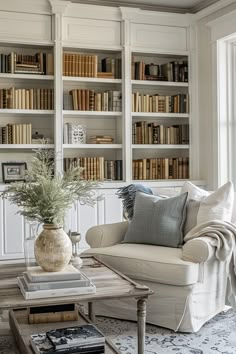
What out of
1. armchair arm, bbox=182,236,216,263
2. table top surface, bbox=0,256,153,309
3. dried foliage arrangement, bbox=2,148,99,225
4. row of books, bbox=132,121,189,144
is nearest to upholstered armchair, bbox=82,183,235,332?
armchair arm, bbox=182,236,216,263

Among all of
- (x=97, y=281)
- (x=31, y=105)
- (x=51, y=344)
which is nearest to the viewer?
(x=51, y=344)

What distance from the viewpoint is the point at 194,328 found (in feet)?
10.3

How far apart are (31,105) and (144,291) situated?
10.4ft

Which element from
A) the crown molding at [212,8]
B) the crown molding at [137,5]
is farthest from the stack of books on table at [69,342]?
the crown molding at [137,5]

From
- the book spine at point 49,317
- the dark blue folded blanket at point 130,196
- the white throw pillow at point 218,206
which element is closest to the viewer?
the book spine at point 49,317

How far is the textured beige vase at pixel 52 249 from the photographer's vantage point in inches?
102

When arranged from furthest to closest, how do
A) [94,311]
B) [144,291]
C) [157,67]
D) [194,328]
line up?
1. [157,67]
2. [94,311]
3. [194,328]
4. [144,291]

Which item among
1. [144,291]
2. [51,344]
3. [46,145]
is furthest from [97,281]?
[46,145]

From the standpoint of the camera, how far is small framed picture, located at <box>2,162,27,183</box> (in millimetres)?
5230

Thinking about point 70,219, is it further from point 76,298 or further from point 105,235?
point 76,298

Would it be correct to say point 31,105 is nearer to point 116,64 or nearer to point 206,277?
point 116,64

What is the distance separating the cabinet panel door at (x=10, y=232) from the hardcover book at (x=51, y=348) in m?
2.68

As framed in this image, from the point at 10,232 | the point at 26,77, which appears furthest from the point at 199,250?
the point at 26,77

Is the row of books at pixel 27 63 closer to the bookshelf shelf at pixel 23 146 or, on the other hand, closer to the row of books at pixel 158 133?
the bookshelf shelf at pixel 23 146
